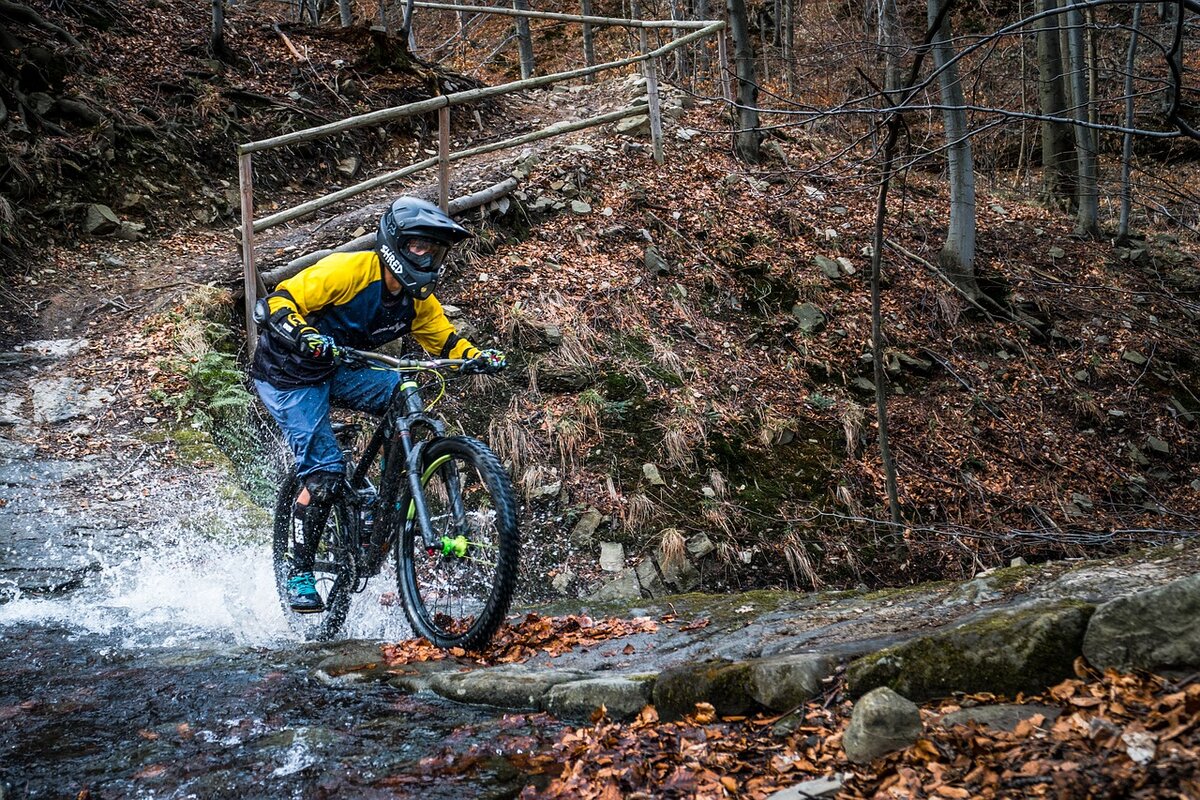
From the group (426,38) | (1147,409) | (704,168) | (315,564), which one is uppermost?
(426,38)

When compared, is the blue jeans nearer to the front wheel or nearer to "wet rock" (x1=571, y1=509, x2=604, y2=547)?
the front wheel

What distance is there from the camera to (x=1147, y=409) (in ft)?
35.6

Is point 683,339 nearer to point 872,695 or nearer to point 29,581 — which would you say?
point 29,581

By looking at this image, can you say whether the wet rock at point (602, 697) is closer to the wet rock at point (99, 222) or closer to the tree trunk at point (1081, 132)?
the wet rock at point (99, 222)

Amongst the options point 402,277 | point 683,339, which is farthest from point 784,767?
point 683,339

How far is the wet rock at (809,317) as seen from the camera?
10297mm

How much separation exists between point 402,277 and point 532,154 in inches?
271

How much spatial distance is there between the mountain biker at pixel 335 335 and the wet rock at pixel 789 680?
2.34 m

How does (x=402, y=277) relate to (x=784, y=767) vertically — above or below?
above

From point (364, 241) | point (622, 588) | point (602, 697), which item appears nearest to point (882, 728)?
point (602, 697)

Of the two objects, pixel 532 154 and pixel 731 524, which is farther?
pixel 532 154

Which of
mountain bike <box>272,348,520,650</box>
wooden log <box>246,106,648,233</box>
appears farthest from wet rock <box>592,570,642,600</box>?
wooden log <box>246,106,648,233</box>

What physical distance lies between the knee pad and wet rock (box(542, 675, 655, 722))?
7.32 ft

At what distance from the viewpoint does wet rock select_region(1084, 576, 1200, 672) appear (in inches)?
89.9
